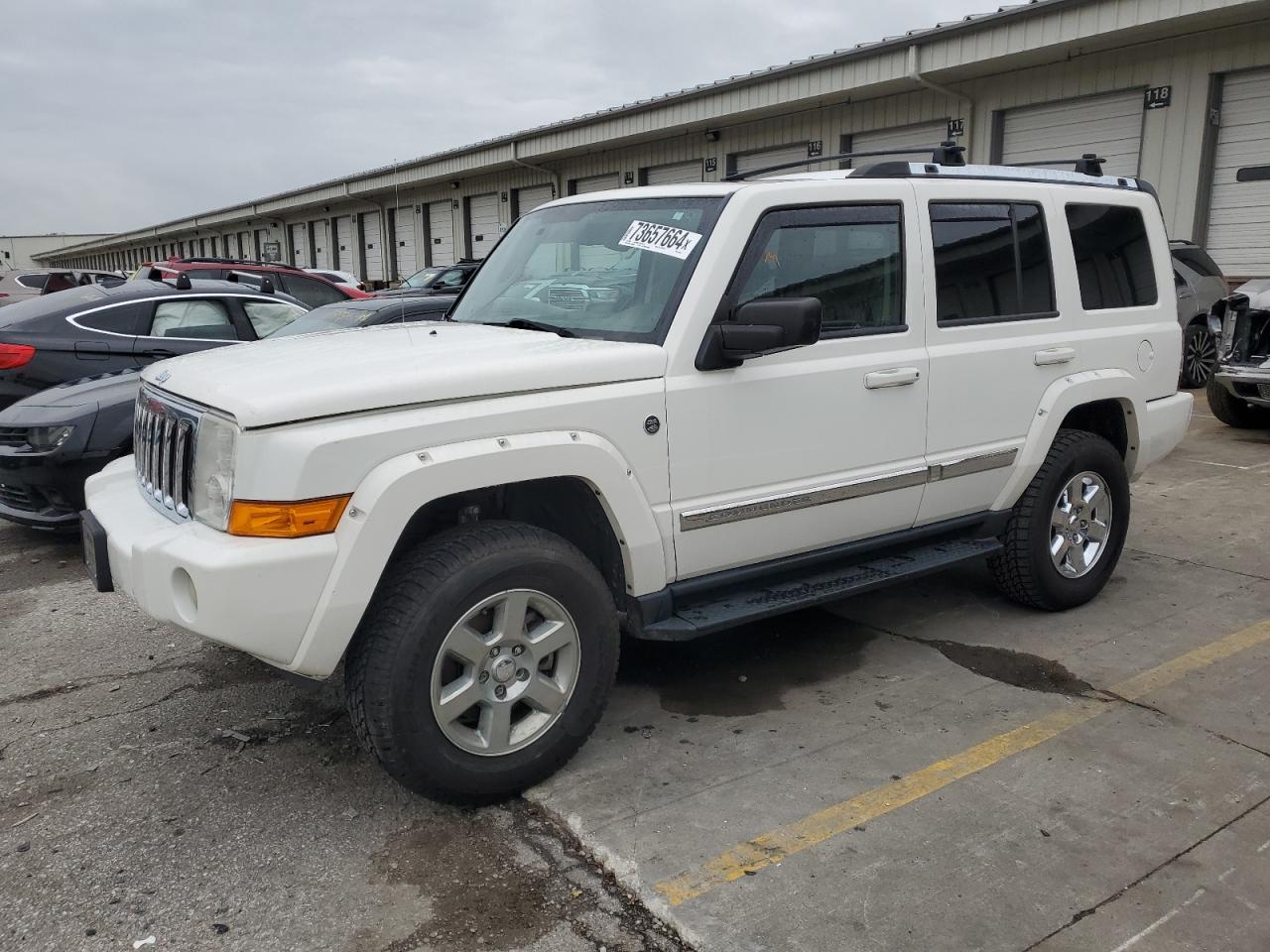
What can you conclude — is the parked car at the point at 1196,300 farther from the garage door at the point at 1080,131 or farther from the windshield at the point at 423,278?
the windshield at the point at 423,278

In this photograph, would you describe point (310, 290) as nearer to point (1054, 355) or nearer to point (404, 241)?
point (1054, 355)

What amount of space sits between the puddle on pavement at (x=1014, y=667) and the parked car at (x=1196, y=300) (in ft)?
25.4

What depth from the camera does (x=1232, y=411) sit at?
31.3ft

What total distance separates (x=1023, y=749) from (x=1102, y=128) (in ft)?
38.7

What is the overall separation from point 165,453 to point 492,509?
41.4 inches

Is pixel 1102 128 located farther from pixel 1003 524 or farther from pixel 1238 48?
pixel 1003 524

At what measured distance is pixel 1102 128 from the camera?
42.5 ft

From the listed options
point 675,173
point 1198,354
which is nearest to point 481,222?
point 675,173

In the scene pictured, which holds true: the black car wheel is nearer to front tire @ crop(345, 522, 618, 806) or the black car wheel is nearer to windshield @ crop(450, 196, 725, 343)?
windshield @ crop(450, 196, 725, 343)

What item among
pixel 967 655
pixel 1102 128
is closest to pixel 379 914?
pixel 967 655

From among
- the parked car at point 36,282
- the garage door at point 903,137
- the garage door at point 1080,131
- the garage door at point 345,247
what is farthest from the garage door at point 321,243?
the garage door at point 1080,131

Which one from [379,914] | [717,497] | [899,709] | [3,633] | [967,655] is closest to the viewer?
[379,914]

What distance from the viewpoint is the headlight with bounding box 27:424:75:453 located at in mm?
5633

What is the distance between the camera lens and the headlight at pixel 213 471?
111 inches
